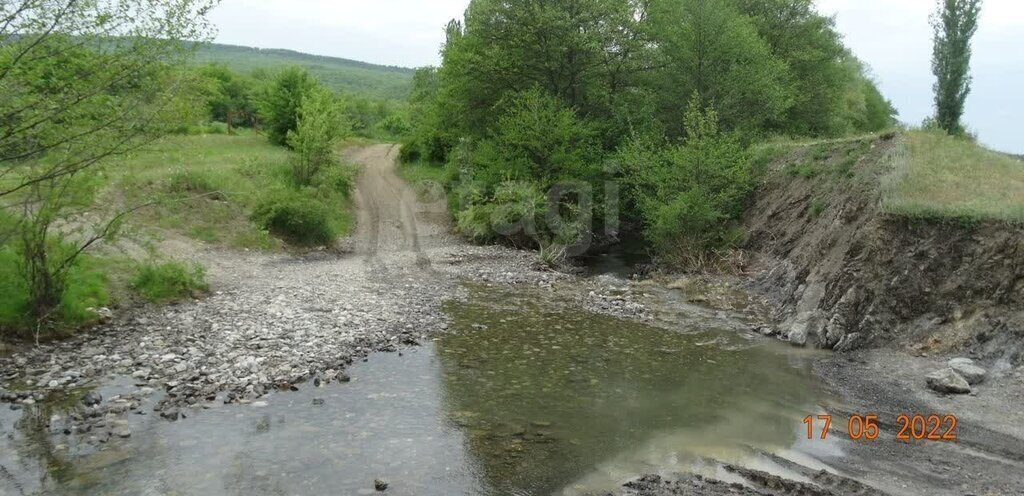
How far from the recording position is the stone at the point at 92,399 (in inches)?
399

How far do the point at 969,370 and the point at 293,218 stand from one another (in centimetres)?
2316

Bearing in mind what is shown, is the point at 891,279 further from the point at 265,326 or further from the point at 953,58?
the point at 953,58

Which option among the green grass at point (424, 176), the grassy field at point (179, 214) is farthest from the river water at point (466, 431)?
the green grass at point (424, 176)

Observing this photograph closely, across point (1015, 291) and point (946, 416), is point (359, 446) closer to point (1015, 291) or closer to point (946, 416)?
point (946, 416)

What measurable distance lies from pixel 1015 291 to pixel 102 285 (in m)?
21.1

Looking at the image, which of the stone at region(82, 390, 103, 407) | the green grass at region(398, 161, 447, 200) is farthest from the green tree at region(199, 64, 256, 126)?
the stone at region(82, 390, 103, 407)

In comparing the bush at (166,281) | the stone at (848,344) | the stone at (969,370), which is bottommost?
the bush at (166,281)

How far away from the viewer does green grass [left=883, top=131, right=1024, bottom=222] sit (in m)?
16.0

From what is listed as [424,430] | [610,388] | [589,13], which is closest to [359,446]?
[424,430]

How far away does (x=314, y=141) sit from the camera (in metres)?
30.6

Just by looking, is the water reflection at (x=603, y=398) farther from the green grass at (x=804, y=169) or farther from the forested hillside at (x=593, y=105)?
the green grass at (x=804, y=169)

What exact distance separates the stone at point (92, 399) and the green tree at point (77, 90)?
318 cm

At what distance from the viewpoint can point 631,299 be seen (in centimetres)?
2075
